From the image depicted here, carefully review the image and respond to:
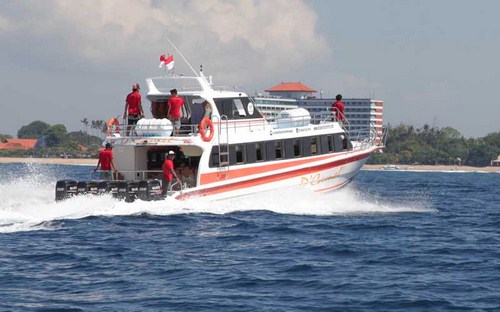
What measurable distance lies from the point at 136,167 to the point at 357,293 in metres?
14.9

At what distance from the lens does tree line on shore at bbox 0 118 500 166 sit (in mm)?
168625

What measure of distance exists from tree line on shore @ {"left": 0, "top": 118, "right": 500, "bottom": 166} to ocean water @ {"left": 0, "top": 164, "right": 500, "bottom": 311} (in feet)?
454

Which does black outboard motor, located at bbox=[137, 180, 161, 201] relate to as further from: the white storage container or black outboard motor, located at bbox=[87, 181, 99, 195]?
the white storage container

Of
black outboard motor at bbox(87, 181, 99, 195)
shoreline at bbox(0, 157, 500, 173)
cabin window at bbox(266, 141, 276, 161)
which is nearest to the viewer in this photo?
black outboard motor at bbox(87, 181, 99, 195)

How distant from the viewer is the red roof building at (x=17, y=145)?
176875 millimetres

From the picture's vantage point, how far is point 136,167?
95.3 feet

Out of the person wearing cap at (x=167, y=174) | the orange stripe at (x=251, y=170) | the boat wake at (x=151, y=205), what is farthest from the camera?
the orange stripe at (x=251, y=170)

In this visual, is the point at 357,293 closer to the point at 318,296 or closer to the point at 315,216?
the point at 318,296

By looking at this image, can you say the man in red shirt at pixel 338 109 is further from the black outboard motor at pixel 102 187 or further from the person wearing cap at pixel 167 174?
the black outboard motor at pixel 102 187

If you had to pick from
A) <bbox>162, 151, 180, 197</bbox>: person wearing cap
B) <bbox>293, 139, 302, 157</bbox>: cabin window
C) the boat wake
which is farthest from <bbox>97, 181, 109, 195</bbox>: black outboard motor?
<bbox>293, 139, 302, 157</bbox>: cabin window

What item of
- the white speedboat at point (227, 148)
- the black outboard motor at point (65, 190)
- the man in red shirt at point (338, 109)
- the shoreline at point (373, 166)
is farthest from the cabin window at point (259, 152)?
the shoreline at point (373, 166)

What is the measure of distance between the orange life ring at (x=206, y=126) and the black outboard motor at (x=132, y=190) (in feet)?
8.90

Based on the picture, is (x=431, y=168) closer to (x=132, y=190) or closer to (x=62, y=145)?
(x=62, y=145)

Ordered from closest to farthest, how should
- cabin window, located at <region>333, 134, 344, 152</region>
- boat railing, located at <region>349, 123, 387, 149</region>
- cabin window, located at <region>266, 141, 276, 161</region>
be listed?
cabin window, located at <region>266, 141, 276, 161</region>
cabin window, located at <region>333, 134, 344, 152</region>
boat railing, located at <region>349, 123, 387, 149</region>
